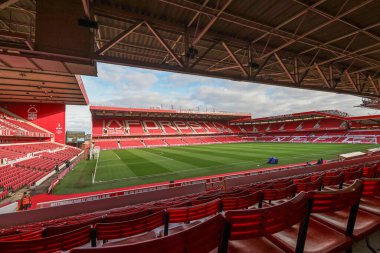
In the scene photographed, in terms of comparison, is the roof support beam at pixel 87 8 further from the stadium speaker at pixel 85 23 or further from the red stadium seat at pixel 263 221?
the red stadium seat at pixel 263 221

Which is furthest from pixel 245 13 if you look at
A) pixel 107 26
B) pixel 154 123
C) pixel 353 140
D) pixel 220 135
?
pixel 220 135

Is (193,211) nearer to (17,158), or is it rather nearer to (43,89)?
(17,158)

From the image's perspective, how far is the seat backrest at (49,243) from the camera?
1.40 meters

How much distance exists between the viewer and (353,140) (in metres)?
32.5

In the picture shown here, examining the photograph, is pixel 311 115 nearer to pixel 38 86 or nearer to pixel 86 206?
pixel 86 206

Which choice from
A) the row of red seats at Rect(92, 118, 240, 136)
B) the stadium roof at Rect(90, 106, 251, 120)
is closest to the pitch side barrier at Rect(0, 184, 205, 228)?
the stadium roof at Rect(90, 106, 251, 120)

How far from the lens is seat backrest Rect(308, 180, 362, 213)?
1579 millimetres

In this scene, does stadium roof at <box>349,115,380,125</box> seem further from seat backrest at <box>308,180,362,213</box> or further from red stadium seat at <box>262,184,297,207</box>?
seat backrest at <box>308,180,362,213</box>

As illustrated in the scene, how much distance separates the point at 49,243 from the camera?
161 cm

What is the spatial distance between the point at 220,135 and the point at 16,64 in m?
49.6

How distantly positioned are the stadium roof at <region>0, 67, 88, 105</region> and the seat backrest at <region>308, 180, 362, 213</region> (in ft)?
66.6

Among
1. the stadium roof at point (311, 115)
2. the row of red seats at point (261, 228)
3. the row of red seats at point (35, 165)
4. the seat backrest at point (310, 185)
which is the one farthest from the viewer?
the stadium roof at point (311, 115)

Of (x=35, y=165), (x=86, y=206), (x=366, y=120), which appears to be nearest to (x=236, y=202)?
(x=86, y=206)

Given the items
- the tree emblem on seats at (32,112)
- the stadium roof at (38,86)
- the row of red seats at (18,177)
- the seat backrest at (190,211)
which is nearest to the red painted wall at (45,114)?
the tree emblem on seats at (32,112)
